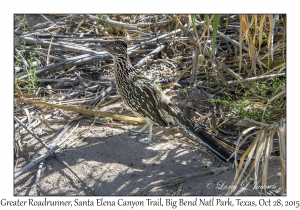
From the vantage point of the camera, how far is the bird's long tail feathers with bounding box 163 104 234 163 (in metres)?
4.70

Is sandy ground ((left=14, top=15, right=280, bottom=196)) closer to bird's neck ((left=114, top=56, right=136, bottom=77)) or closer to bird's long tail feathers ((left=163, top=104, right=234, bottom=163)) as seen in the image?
bird's long tail feathers ((left=163, top=104, right=234, bottom=163))

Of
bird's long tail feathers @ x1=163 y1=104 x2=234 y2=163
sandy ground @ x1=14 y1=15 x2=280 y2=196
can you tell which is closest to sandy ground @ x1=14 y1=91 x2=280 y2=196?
sandy ground @ x1=14 y1=15 x2=280 y2=196

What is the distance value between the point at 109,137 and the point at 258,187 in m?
1.84

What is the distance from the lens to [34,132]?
17.3 feet

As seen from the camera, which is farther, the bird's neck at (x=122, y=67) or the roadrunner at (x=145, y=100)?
the bird's neck at (x=122, y=67)

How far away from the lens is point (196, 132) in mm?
4922

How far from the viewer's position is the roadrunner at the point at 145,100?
16.5ft

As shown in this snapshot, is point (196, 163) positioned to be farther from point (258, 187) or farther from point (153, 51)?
point (153, 51)

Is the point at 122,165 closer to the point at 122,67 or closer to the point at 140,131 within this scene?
the point at 140,131

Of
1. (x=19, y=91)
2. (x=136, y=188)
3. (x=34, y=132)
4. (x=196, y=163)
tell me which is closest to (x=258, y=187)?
(x=196, y=163)

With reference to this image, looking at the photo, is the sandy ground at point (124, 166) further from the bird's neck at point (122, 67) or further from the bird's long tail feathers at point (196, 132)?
the bird's neck at point (122, 67)

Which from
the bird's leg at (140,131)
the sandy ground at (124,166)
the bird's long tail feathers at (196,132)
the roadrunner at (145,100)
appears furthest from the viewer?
the bird's leg at (140,131)

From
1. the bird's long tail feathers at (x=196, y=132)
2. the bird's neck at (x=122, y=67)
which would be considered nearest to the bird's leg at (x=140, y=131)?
the bird's long tail feathers at (x=196, y=132)

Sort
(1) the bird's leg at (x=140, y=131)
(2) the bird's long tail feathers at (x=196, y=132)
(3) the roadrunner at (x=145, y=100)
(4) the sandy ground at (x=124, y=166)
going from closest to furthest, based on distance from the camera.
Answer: (4) the sandy ground at (x=124, y=166) < (2) the bird's long tail feathers at (x=196, y=132) < (3) the roadrunner at (x=145, y=100) < (1) the bird's leg at (x=140, y=131)
